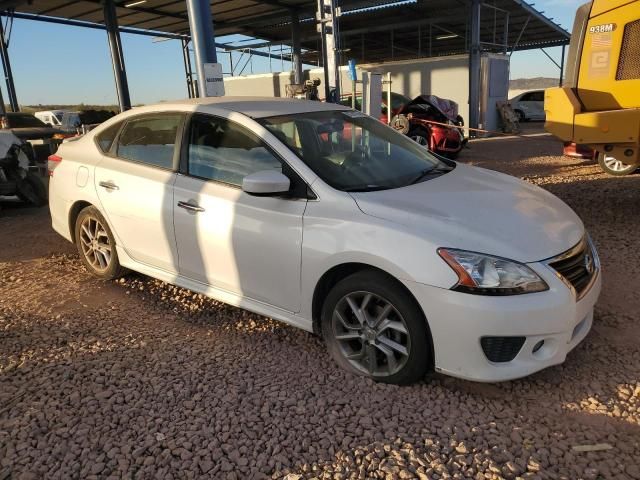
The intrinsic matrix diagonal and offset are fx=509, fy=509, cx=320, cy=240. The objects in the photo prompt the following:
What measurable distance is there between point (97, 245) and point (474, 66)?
1699 centimetres

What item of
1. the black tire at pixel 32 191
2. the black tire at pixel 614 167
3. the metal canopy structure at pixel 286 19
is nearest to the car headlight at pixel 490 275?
the black tire at pixel 32 191

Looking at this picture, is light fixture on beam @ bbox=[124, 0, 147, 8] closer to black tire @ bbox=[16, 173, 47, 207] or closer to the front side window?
black tire @ bbox=[16, 173, 47, 207]

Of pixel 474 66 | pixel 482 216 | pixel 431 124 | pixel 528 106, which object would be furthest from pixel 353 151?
pixel 528 106

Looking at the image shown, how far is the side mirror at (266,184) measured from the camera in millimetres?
3023

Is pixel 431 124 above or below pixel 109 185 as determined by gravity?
below

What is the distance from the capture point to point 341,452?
243cm

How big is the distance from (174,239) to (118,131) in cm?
132

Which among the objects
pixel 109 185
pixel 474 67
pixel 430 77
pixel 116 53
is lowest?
pixel 109 185

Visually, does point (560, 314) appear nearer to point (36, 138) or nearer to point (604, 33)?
point (604, 33)

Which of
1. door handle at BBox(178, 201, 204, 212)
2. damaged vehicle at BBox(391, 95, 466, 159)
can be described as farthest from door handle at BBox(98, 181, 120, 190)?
damaged vehicle at BBox(391, 95, 466, 159)

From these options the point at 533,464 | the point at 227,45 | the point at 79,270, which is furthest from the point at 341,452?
the point at 227,45

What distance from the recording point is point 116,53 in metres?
18.7

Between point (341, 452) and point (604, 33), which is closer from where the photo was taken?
point (341, 452)

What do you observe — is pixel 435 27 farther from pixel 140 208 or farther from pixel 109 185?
pixel 140 208
